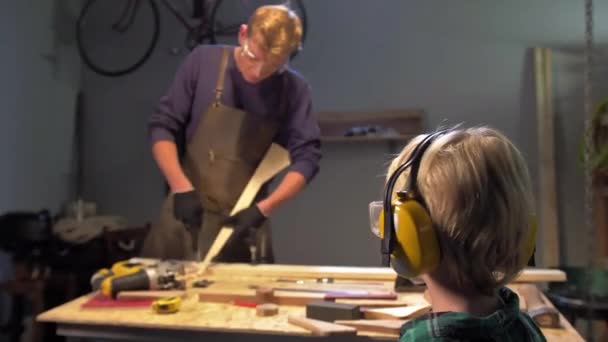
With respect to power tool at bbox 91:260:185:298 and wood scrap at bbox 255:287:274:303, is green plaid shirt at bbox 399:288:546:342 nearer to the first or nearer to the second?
wood scrap at bbox 255:287:274:303

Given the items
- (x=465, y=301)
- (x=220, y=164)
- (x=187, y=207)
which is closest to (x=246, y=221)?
(x=187, y=207)

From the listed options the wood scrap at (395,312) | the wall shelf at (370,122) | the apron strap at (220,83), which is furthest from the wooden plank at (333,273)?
the wall shelf at (370,122)

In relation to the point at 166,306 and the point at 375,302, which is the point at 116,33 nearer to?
the point at 166,306

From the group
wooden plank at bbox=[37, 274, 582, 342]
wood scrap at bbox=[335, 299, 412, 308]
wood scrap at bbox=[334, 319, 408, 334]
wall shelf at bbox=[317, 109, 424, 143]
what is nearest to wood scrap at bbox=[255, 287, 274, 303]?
wooden plank at bbox=[37, 274, 582, 342]

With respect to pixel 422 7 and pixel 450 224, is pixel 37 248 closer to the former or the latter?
pixel 422 7

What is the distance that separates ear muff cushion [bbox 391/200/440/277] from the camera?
873 millimetres

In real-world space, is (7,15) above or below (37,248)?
above

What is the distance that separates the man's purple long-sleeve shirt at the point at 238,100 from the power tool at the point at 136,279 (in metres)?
0.73

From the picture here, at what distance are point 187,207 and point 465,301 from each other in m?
1.62

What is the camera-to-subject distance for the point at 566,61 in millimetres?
3916

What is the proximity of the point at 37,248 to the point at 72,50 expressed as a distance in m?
1.57

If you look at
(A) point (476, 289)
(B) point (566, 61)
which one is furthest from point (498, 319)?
(B) point (566, 61)

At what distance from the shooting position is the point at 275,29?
7.84 feet

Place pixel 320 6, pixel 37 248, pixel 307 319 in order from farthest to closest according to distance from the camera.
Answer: pixel 320 6, pixel 37 248, pixel 307 319
